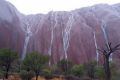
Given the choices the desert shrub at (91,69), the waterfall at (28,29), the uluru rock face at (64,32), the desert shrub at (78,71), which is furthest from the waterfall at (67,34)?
the desert shrub at (91,69)

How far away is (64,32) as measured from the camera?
71.1 meters

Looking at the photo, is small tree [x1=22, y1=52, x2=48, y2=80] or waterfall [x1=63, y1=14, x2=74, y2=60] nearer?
small tree [x1=22, y1=52, x2=48, y2=80]

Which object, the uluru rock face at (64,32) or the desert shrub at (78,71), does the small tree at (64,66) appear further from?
the uluru rock face at (64,32)

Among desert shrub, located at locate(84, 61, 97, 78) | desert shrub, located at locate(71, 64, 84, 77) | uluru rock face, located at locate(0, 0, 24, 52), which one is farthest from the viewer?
uluru rock face, located at locate(0, 0, 24, 52)

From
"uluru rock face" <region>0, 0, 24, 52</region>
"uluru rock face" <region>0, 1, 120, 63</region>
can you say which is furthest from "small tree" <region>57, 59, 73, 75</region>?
"uluru rock face" <region>0, 0, 24, 52</region>

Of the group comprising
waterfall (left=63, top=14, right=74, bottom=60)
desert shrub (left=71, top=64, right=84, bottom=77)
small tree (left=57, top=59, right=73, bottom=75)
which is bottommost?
desert shrub (left=71, top=64, right=84, bottom=77)

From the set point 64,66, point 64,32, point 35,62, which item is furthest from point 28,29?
point 35,62

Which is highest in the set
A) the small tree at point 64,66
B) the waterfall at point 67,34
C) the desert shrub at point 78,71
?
the waterfall at point 67,34

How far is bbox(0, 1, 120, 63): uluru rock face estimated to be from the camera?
221 feet

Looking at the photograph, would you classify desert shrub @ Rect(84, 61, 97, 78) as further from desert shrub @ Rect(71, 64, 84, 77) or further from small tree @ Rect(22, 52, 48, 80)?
small tree @ Rect(22, 52, 48, 80)

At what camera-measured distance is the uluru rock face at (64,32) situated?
67.4 meters

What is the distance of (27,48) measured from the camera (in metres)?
71.1

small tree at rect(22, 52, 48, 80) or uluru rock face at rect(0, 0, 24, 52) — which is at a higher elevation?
uluru rock face at rect(0, 0, 24, 52)

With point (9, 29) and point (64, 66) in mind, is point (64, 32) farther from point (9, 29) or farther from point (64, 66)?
point (64, 66)
